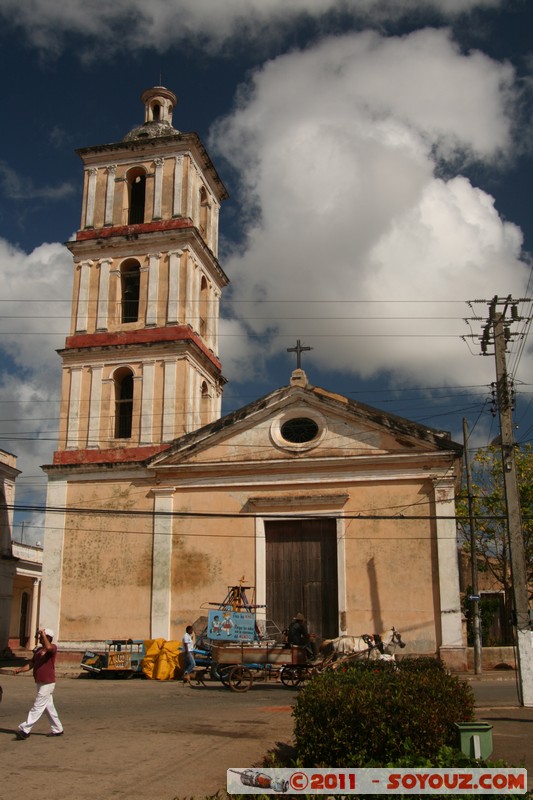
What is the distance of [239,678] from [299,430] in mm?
8530

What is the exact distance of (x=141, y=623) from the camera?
80.0 feet

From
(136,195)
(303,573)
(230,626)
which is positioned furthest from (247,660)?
(136,195)

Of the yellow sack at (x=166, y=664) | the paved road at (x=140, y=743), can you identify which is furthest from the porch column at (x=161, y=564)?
the paved road at (x=140, y=743)

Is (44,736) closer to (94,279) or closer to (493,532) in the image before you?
(94,279)

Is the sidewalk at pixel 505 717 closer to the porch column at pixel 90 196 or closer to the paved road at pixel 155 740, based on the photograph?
the paved road at pixel 155 740

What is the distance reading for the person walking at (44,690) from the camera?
10922 mm

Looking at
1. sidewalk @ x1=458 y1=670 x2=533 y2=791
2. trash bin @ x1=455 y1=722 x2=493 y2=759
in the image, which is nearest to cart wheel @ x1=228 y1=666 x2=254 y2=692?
sidewalk @ x1=458 y1=670 x2=533 y2=791

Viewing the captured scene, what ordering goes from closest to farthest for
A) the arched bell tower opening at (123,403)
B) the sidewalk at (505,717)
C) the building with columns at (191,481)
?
the sidewalk at (505,717), the building with columns at (191,481), the arched bell tower opening at (123,403)

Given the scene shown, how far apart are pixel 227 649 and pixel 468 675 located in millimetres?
7398

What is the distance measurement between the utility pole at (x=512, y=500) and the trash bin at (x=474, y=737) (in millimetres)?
7483

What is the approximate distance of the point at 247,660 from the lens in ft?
61.4

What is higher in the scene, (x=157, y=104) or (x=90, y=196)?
(x=157, y=104)

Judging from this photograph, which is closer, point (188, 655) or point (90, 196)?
point (188, 655)

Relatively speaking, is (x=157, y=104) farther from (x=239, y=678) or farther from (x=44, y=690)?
(x=44, y=690)
